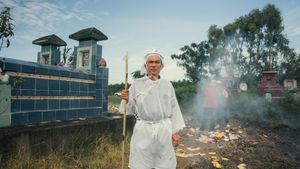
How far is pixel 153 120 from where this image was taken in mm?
3654

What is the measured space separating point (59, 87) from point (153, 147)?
426 centimetres

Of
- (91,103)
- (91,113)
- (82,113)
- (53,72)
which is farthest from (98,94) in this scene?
(53,72)

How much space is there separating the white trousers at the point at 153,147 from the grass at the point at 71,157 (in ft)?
6.87

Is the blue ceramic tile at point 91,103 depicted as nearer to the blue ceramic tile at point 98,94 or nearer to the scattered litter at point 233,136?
the blue ceramic tile at point 98,94

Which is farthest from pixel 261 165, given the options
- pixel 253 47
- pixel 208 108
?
pixel 253 47

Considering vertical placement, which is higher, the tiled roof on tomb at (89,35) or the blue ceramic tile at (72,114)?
the tiled roof on tomb at (89,35)

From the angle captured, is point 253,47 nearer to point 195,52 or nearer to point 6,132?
point 195,52

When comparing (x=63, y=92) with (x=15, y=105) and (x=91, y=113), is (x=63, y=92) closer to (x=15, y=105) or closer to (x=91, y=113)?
(x=91, y=113)

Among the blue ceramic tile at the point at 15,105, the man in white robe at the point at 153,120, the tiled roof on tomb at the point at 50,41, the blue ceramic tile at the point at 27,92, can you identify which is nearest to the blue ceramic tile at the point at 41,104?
the blue ceramic tile at the point at 27,92

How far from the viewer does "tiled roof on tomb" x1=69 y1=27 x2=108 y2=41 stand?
8570mm

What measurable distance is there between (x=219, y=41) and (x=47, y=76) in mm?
27469

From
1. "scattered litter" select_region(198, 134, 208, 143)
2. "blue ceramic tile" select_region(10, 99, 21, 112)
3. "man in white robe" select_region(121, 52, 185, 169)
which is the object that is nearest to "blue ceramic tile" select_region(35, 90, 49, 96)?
"blue ceramic tile" select_region(10, 99, 21, 112)

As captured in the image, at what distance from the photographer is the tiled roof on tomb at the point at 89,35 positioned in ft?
28.1

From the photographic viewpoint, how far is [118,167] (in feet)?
18.5
